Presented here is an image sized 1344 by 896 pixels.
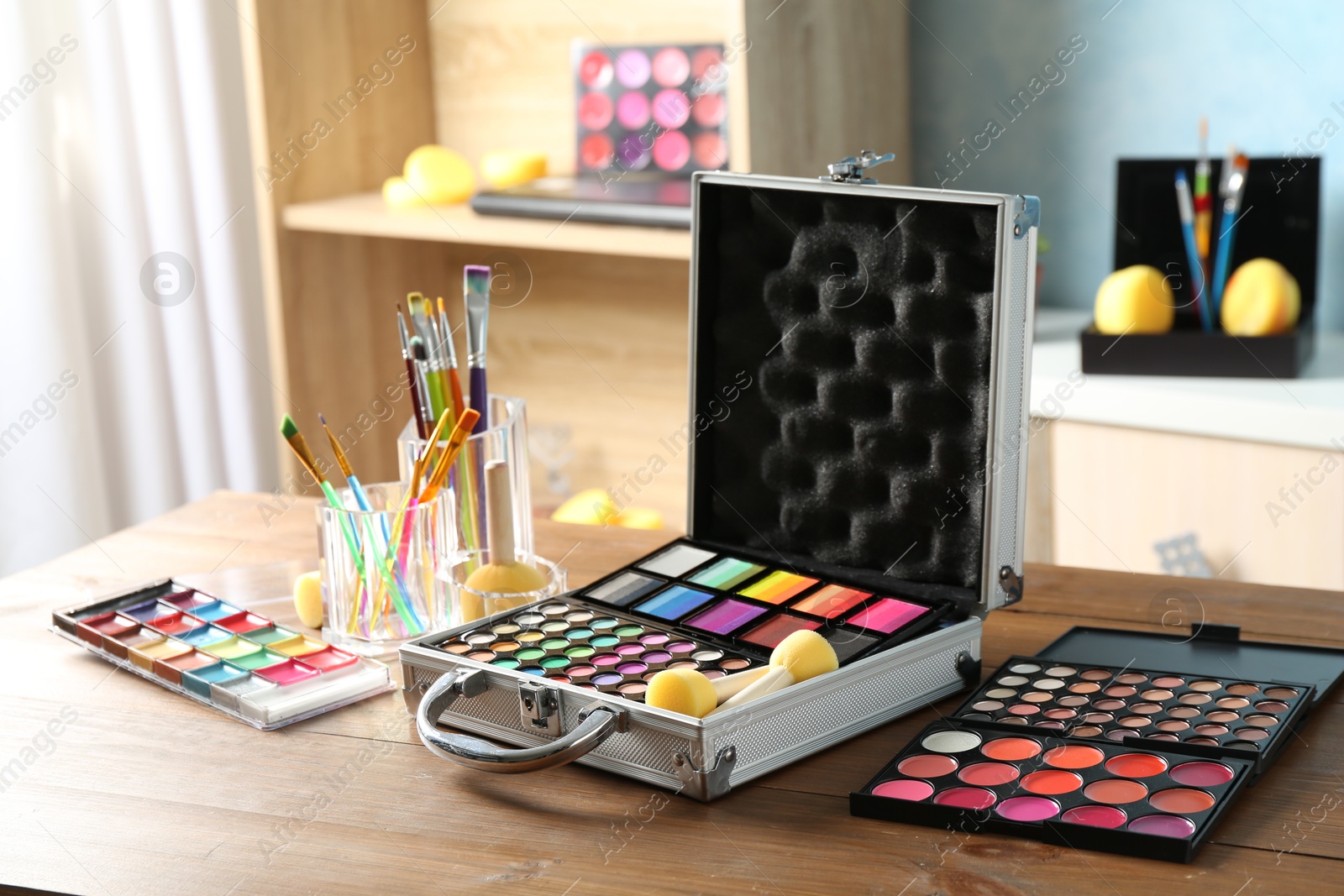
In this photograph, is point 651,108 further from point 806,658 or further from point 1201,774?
point 1201,774

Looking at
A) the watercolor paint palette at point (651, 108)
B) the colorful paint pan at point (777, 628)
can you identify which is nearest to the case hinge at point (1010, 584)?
the colorful paint pan at point (777, 628)

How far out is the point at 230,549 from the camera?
1.31m

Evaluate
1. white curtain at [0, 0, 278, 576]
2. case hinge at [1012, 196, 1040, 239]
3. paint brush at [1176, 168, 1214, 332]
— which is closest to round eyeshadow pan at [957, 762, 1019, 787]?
case hinge at [1012, 196, 1040, 239]

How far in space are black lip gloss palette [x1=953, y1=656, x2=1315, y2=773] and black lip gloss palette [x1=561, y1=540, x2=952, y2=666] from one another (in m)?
0.08

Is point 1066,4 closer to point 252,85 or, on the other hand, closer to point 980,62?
point 980,62

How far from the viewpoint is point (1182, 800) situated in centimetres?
76

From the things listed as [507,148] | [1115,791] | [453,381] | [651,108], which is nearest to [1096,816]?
[1115,791]

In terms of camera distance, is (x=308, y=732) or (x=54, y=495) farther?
(x=54, y=495)

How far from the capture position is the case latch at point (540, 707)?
2.85 ft

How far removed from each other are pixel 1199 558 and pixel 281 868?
4.34ft

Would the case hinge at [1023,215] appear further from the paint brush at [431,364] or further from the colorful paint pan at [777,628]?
the paint brush at [431,364]

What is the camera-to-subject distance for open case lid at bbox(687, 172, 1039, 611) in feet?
3.20

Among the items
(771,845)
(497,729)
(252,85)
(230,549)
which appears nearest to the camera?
(771,845)

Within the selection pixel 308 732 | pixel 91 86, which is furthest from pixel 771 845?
pixel 91 86
